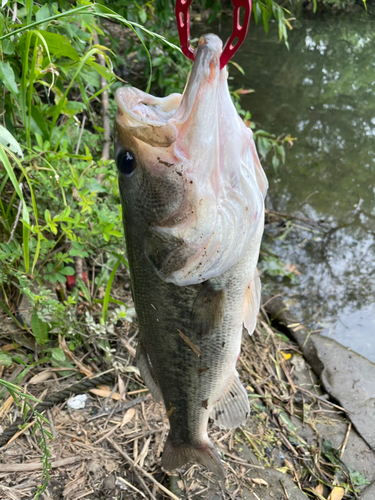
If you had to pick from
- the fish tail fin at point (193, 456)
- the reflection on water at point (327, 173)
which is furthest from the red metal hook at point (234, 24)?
the reflection on water at point (327, 173)

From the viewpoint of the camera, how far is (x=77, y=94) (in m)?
3.95

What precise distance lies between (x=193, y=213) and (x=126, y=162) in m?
0.28

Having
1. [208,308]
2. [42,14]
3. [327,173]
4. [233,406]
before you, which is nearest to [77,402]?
[233,406]

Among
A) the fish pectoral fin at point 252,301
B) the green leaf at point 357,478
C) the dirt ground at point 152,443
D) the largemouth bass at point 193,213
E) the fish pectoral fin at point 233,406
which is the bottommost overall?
the green leaf at point 357,478

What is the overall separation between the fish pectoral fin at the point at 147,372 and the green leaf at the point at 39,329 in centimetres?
87

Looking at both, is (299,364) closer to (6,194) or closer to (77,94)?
(6,194)

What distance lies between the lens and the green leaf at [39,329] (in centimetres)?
237

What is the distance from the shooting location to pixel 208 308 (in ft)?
4.81

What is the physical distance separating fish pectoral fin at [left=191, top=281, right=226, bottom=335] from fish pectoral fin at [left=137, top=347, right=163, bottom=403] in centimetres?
41

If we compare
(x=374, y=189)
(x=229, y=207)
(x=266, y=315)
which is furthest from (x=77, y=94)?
(x=374, y=189)

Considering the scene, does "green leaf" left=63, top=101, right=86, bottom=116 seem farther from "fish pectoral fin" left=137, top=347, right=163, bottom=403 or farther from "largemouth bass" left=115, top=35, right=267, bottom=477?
"fish pectoral fin" left=137, top=347, right=163, bottom=403

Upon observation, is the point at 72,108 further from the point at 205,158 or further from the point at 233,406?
the point at 233,406

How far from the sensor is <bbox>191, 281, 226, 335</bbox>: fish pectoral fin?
1.45m

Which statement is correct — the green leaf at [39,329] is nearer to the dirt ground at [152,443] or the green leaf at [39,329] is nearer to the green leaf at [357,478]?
the dirt ground at [152,443]
